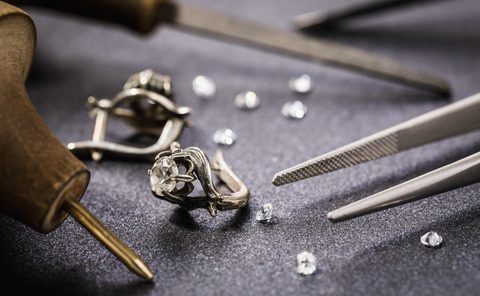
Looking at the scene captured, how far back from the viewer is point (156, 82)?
84cm

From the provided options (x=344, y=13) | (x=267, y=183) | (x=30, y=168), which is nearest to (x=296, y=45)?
(x=344, y=13)

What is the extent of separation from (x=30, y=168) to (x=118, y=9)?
0.48 metres

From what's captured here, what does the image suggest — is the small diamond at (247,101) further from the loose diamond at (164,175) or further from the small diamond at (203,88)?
the loose diamond at (164,175)

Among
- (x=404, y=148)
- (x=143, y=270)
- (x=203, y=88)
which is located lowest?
(x=143, y=270)

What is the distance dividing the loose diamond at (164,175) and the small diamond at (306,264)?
5.4 inches

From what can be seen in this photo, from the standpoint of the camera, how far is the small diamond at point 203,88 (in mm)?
955

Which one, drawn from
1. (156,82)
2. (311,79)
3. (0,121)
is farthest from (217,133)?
(0,121)

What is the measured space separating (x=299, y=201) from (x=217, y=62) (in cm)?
41

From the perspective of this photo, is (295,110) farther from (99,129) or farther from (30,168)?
(30,168)

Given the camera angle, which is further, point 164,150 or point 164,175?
point 164,150

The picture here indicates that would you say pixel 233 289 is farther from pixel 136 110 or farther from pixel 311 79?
pixel 311 79

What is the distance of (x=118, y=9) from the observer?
3.29 feet

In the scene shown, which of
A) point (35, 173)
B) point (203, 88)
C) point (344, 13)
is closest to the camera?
point (35, 173)

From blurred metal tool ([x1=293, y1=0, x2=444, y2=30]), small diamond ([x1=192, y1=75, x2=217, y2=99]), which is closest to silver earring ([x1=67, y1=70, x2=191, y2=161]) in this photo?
small diamond ([x1=192, y1=75, x2=217, y2=99])
